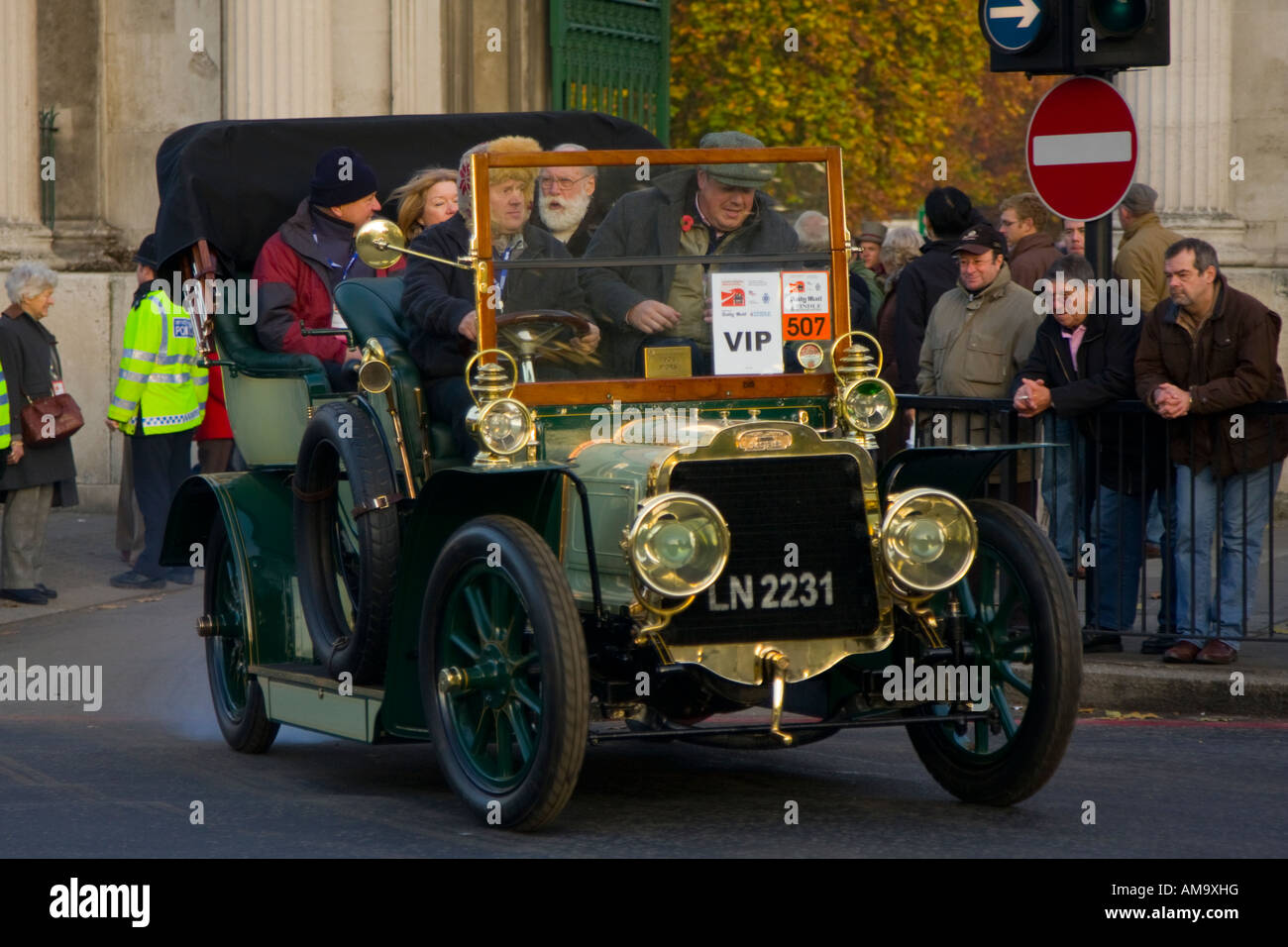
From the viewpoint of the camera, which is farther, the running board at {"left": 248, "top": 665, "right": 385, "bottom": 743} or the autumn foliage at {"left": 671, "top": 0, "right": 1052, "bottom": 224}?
the autumn foliage at {"left": 671, "top": 0, "right": 1052, "bottom": 224}

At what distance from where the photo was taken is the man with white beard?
692 centimetres

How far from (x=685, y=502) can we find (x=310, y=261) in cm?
281

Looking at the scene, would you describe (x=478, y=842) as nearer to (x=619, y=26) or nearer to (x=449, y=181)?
(x=449, y=181)

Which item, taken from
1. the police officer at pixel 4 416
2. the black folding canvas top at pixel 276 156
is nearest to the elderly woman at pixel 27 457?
the police officer at pixel 4 416

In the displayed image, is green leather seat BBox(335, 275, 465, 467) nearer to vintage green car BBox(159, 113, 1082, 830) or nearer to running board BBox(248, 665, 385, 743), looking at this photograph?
vintage green car BBox(159, 113, 1082, 830)

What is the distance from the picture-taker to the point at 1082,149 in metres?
9.78

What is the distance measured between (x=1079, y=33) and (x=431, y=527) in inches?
171

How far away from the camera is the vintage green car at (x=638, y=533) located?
6.16 meters

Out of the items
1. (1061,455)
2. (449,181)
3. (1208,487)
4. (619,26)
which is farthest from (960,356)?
(619,26)

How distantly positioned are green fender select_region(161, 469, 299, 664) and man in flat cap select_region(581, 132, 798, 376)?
169cm

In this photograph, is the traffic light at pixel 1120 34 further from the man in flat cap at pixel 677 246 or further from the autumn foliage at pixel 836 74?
the autumn foliage at pixel 836 74

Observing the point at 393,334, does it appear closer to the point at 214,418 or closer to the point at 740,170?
the point at 740,170

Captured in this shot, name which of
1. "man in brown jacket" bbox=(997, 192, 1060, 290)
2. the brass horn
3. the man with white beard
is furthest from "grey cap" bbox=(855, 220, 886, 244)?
the brass horn

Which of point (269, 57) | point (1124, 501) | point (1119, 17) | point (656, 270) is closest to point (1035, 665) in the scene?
point (656, 270)
